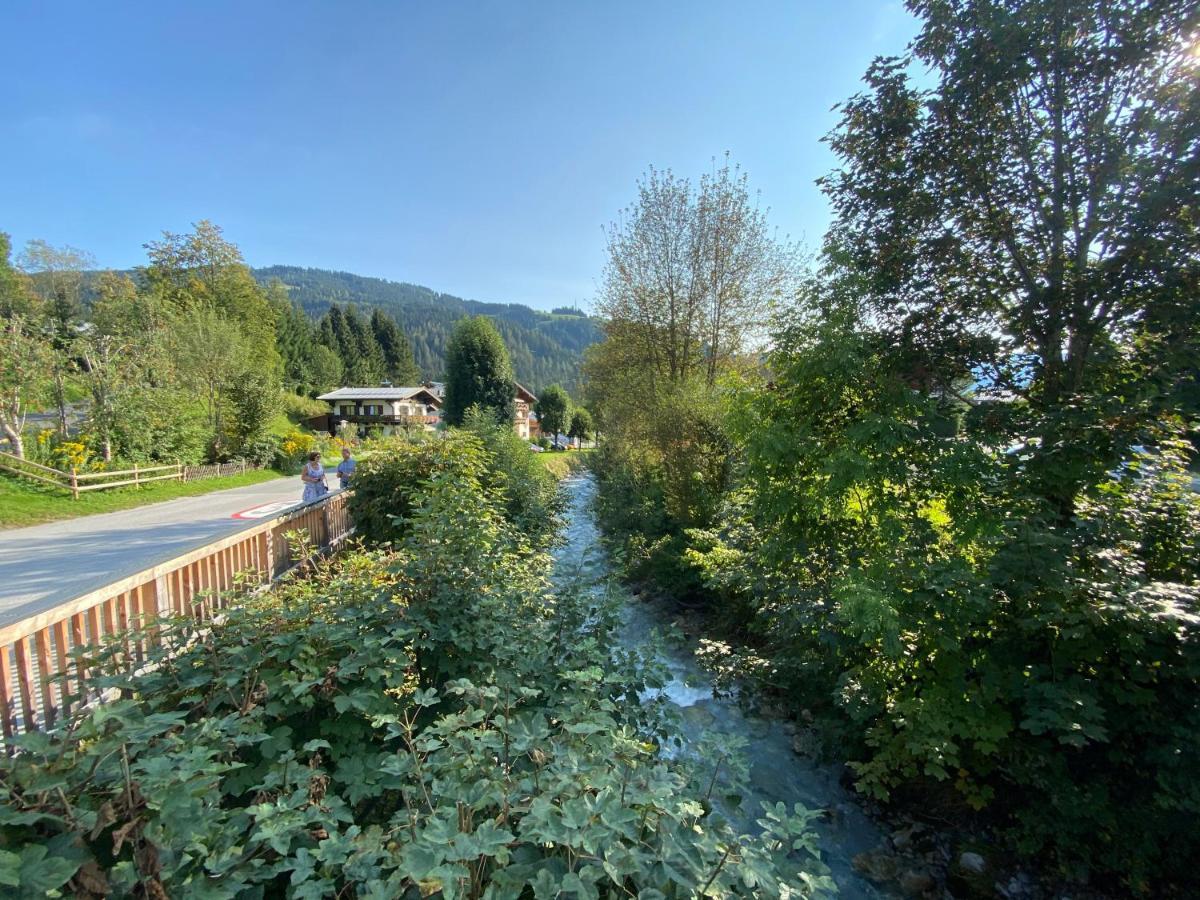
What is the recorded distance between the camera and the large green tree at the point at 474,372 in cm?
3394

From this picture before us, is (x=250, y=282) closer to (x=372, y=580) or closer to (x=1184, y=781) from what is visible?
(x=372, y=580)

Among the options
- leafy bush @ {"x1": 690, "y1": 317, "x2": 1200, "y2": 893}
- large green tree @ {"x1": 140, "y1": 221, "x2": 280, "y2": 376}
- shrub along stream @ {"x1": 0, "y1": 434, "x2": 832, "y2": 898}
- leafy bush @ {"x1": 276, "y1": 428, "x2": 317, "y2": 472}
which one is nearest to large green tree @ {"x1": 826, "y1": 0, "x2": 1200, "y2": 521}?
leafy bush @ {"x1": 690, "y1": 317, "x2": 1200, "y2": 893}

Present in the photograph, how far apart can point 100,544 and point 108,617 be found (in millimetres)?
9302

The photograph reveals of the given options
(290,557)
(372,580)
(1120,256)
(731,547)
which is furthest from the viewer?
(731,547)

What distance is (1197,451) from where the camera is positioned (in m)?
3.11

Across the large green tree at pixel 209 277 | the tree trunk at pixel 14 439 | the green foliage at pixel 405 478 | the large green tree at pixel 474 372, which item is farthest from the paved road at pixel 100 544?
the large green tree at pixel 209 277

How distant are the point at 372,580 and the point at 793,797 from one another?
13.0ft

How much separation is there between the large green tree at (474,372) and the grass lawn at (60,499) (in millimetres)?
17109

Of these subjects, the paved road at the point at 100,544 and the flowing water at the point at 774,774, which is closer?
the flowing water at the point at 774,774

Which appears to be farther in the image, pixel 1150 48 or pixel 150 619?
pixel 1150 48

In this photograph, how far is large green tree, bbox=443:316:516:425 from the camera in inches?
1336

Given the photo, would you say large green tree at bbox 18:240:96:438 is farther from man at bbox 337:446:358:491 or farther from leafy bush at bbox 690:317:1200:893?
leafy bush at bbox 690:317:1200:893

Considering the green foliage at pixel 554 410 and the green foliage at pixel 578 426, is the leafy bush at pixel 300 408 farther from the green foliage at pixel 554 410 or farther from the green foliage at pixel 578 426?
the green foliage at pixel 578 426

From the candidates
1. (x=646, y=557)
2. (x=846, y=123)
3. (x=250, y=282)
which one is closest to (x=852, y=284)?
(x=846, y=123)
